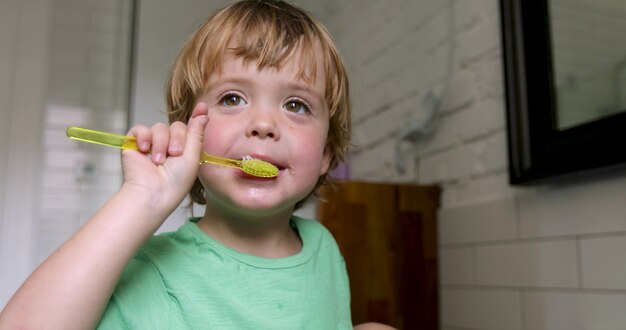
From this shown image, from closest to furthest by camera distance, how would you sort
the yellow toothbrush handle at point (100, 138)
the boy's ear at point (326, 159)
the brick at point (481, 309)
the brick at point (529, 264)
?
the yellow toothbrush handle at point (100, 138) < the boy's ear at point (326, 159) < the brick at point (529, 264) < the brick at point (481, 309)

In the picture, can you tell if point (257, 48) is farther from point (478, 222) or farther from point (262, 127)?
point (478, 222)

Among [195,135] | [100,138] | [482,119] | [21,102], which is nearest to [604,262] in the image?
[482,119]

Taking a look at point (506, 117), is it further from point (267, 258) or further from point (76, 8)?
point (76, 8)

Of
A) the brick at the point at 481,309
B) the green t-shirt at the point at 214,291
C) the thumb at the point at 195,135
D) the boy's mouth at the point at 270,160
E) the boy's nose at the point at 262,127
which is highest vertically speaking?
the boy's nose at the point at 262,127

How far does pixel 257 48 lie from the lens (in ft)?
2.74

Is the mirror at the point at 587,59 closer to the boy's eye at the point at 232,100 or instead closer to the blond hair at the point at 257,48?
the blond hair at the point at 257,48

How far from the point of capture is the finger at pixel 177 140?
2.30 feet

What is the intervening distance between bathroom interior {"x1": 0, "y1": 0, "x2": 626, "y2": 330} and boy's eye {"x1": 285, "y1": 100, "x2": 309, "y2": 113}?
502mm

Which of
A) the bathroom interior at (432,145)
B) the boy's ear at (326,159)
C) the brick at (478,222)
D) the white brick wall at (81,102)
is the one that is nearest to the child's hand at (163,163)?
the boy's ear at (326,159)

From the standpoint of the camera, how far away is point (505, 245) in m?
1.29

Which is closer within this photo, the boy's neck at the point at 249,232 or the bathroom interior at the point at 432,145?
the boy's neck at the point at 249,232

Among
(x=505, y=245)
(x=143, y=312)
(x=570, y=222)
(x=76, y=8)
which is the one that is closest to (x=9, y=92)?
(x=76, y=8)

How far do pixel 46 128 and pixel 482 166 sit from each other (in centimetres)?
A: 118

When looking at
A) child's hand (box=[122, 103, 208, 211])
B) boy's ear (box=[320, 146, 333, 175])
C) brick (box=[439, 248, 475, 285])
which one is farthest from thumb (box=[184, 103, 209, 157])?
brick (box=[439, 248, 475, 285])
